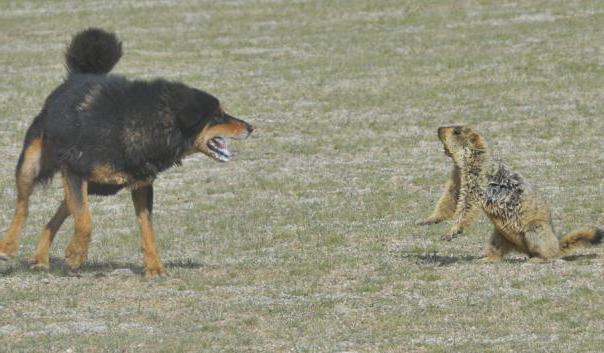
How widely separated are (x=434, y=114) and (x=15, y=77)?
11.2 metres

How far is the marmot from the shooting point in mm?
12820

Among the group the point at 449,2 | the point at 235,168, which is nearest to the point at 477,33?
the point at 449,2

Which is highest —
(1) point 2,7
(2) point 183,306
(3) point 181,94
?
(3) point 181,94

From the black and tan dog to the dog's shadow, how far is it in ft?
1.24

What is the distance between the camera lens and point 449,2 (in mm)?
37062

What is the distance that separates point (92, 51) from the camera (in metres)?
14.2

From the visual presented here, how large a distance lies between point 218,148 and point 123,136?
1115mm

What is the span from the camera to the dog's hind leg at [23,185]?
1351 cm

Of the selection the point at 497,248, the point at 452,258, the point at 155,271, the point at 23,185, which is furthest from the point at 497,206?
the point at 23,185

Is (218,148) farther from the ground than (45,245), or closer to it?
farther from the ground

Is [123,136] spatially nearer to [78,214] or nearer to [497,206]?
[78,214]

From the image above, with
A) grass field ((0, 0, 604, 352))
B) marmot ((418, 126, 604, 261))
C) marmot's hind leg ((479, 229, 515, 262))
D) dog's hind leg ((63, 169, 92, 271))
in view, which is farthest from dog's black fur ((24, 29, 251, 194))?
marmot's hind leg ((479, 229, 515, 262))

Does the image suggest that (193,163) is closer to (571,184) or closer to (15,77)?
(571,184)

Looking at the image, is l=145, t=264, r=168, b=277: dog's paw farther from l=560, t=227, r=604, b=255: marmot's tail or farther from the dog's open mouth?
l=560, t=227, r=604, b=255: marmot's tail
